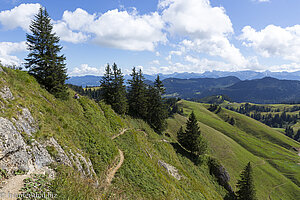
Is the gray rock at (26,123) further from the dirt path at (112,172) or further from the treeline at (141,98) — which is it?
the treeline at (141,98)

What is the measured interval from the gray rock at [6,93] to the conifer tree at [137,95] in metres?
39.5

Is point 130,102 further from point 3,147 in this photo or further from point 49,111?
point 3,147

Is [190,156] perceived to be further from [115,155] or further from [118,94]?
[115,155]

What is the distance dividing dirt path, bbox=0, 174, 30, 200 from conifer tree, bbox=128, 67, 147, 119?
147 ft

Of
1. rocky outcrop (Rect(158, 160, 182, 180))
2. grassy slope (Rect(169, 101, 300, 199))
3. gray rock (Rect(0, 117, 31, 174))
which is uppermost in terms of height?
gray rock (Rect(0, 117, 31, 174))

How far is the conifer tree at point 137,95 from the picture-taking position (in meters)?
53.7

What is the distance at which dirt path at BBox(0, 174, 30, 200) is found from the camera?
720cm

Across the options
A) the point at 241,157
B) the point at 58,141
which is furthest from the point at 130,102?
the point at 241,157

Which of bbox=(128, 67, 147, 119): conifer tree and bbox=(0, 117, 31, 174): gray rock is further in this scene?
bbox=(128, 67, 147, 119): conifer tree

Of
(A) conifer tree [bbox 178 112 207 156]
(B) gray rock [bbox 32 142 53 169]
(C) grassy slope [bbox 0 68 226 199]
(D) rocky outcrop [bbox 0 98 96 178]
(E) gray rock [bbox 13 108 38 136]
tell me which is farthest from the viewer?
(A) conifer tree [bbox 178 112 207 156]

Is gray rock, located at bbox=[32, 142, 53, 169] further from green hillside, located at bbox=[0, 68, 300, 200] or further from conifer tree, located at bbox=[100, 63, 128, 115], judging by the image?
conifer tree, located at bbox=[100, 63, 128, 115]

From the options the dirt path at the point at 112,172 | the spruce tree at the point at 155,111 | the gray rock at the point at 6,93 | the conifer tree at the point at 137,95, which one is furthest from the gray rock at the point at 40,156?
the spruce tree at the point at 155,111

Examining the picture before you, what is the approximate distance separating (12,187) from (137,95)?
47.0 metres

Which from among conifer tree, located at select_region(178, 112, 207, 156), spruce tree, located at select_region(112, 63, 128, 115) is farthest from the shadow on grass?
spruce tree, located at select_region(112, 63, 128, 115)
